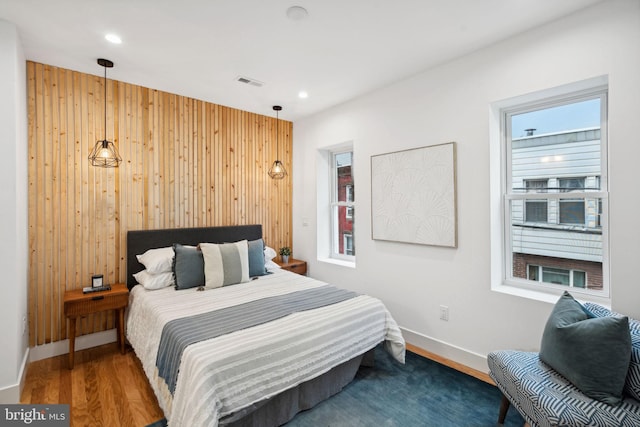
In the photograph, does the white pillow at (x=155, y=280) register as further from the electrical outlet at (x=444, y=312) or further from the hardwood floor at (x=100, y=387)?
the electrical outlet at (x=444, y=312)

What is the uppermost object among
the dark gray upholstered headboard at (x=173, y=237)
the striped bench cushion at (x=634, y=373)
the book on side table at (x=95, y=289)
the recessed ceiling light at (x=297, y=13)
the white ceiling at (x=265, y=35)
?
the white ceiling at (x=265, y=35)

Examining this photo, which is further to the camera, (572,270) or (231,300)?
(231,300)

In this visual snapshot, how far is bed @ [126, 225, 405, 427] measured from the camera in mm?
1674

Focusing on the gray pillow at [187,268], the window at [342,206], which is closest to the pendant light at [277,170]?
the window at [342,206]

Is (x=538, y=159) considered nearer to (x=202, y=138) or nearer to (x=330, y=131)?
(x=330, y=131)

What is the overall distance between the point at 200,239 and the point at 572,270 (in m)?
3.56

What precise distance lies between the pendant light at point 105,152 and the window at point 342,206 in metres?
2.60

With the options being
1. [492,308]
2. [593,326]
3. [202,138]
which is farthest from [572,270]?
[202,138]

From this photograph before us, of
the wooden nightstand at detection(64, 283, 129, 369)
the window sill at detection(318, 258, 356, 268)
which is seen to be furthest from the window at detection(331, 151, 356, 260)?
the wooden nightstand at detection(64, 283, 129, 369)

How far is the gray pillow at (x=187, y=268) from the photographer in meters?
2.92

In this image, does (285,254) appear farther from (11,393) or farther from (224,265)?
(11,393)

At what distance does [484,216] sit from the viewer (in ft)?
8.48

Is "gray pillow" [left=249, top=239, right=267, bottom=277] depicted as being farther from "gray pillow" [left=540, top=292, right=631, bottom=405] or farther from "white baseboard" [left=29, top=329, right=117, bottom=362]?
"gray pillow" [left=540, top=292, right=631, bottom=405]

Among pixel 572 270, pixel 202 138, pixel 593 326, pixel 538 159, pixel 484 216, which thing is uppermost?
pixel 202 138
